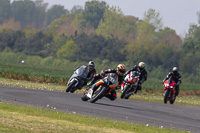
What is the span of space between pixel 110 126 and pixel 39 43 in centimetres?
8463

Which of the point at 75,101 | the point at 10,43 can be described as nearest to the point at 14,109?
the point at 75,101

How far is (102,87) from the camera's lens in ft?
58.4

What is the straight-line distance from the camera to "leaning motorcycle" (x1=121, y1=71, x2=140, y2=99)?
78.3ft

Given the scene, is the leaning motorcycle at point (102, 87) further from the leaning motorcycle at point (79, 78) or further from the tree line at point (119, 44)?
the tree line at point (119, 44)

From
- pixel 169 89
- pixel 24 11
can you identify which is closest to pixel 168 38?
pixel 169 89

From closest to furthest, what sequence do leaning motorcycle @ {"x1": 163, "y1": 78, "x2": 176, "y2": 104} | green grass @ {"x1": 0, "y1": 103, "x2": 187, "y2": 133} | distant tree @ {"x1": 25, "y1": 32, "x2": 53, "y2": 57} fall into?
1. green grass @ {"x1": 0, "y1": 103, "x2": 187, "y2": 133}
2. leaning motorcycle @ {"x1": 163, "y1": 78, "x2": 176, "y2": 104}
3. distant tree @ {"x1": 25, "y1": 32, "x2": 53, "y2": 57}

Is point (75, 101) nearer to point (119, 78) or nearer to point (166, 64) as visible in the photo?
point (119, 78)

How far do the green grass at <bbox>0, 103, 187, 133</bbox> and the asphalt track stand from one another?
41.7 inches


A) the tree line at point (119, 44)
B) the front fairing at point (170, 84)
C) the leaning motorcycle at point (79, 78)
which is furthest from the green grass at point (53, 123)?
the tree line at point (119, 44)

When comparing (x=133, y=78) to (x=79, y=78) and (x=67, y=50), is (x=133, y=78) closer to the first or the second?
(x=79, y=78)

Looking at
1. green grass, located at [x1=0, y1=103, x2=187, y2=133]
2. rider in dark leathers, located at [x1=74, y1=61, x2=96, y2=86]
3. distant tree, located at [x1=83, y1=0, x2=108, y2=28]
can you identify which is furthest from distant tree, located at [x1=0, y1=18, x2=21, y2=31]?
green grass, located at [x1=0, y1=103, x2=187, y2=133]

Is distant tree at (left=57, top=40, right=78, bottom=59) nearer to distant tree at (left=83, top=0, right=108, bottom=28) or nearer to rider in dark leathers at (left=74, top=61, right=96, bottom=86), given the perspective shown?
distant tree at (left=83, top=0, right=108, bottom=28)

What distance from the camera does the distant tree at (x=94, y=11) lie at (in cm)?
14775

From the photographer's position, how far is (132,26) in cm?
11875
